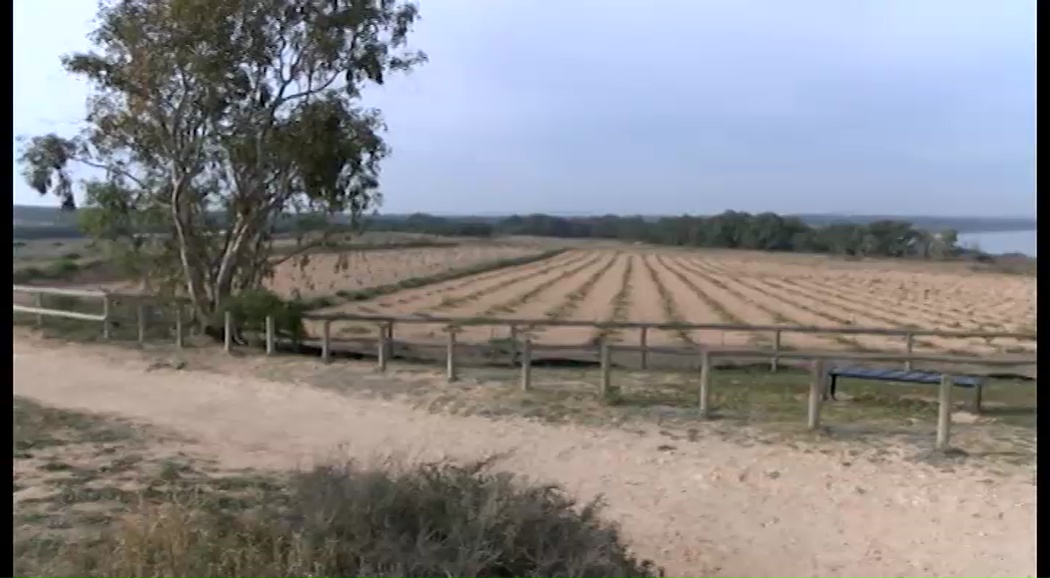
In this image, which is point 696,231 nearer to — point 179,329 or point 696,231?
point 696,231

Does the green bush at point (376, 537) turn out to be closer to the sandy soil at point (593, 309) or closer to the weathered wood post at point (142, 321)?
the weathered wood post at point (142, 321)

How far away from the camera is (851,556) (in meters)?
5.47

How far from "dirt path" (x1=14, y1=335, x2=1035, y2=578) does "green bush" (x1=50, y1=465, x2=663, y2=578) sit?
4.15 ft

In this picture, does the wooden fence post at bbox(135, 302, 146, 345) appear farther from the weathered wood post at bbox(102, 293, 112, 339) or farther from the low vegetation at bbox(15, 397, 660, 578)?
the low vegetation at bbox(15, 397, 660, 578)

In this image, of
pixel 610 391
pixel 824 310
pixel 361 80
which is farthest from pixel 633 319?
pixel 610 391

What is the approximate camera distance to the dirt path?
549cm

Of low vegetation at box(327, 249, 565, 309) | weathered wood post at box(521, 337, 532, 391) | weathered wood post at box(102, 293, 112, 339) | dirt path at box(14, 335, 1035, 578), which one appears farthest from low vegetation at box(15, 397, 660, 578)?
low vegetation at box(327, 249, 565, 309)

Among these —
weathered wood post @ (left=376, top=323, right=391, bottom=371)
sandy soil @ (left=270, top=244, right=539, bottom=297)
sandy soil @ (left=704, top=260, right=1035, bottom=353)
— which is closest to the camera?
weathered wood post @ (left=376, top=323, right=391, bottom=371)

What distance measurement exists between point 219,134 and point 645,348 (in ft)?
20.8

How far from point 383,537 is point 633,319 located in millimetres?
14773

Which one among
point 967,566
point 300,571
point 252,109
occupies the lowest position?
point 967,566

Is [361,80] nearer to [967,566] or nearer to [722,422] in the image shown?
[722,422]

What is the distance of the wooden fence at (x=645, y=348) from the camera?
9219mm

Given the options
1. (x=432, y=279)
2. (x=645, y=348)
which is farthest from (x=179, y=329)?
(x=432, y=279)
